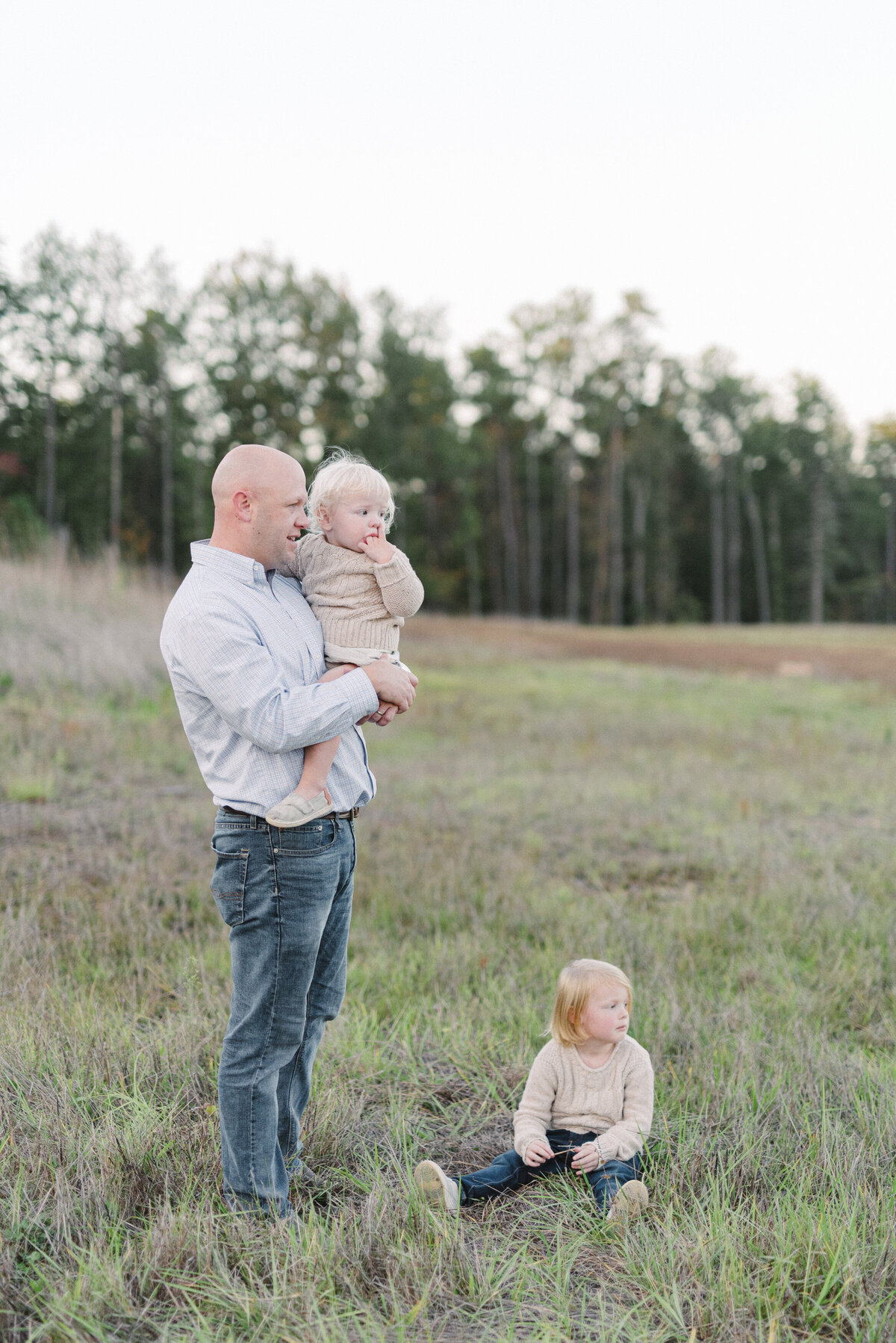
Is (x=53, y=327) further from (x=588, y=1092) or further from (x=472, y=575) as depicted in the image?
(x=588, y=1092)

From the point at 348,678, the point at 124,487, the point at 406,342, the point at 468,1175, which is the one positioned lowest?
the point at 468,1175

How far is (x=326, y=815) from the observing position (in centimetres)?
255

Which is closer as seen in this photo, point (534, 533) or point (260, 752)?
point (260, 752)

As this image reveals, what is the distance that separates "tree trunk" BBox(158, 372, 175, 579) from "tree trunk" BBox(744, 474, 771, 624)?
3297cm

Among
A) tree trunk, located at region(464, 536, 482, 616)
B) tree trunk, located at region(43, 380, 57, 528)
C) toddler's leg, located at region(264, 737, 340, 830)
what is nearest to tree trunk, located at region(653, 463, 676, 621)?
tree trunk, located at region(464, 536, 482, 616)

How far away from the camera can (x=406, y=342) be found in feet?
147

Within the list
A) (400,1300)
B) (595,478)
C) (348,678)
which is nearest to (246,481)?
(348,678)

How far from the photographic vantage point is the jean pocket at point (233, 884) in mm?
2459

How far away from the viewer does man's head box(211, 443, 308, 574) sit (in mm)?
2453

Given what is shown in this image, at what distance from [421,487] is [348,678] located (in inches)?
1824

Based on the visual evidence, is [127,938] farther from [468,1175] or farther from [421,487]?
[421,487]

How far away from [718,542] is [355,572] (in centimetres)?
5249

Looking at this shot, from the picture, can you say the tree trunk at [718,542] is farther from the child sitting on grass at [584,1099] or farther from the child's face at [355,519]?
the child's face at [355,519]

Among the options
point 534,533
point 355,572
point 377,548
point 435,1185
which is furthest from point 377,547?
point 534,533
